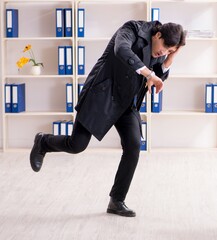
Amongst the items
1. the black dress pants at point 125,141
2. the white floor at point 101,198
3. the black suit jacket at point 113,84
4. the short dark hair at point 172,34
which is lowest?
the white floor at point 101,198

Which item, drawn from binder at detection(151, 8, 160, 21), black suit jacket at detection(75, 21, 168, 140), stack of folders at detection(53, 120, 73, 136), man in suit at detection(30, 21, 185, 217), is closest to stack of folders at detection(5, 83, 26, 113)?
stack of folders at detection(53, 120, 73, 136)

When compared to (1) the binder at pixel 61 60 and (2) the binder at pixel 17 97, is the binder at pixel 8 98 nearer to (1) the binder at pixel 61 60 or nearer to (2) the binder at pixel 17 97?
(2) the binder at pixel 17 97

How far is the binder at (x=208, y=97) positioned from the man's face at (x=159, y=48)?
8.49ft

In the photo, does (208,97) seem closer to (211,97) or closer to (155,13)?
(211,97)

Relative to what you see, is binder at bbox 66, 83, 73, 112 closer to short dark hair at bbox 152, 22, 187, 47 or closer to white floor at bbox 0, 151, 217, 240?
white floor at bbox 0, 151, 217, 240

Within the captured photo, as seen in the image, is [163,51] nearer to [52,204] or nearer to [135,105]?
[135,105]

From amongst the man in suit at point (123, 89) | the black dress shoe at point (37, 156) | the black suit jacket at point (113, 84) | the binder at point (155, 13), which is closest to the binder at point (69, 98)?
the binder at point (155, 13)

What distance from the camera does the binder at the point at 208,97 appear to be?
593 cm

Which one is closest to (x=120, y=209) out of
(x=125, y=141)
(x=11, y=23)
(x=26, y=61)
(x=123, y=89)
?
(x=125, y=141)

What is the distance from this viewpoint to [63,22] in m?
5.95

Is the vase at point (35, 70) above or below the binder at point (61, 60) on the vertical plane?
below

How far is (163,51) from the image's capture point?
336cm

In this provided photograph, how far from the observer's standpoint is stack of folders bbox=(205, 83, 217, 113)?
593 cm

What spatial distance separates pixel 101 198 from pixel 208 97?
2.23m
